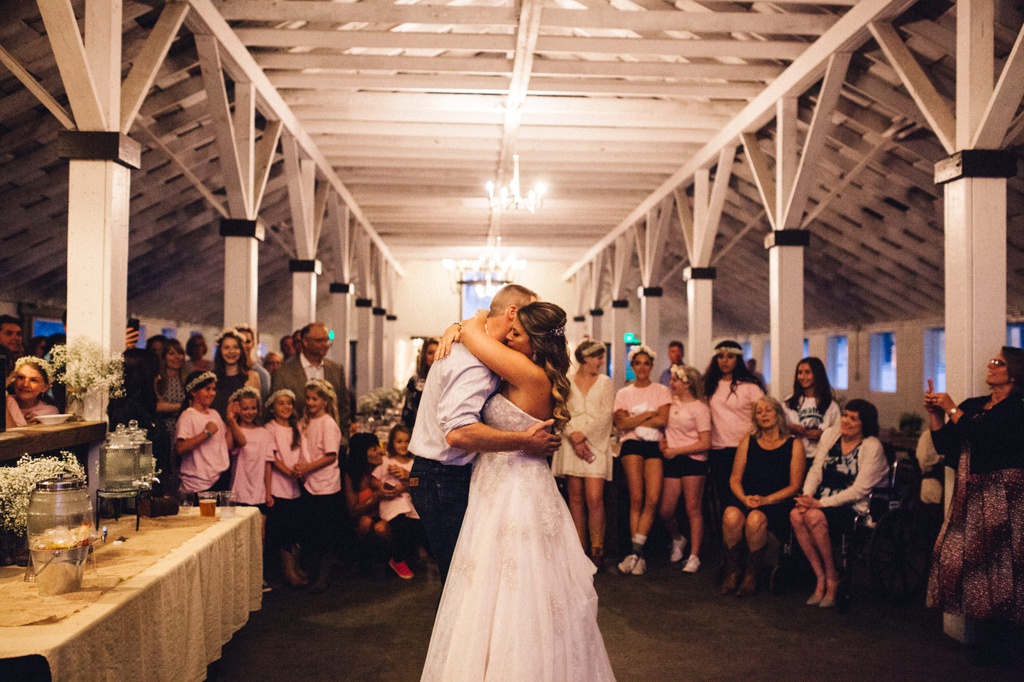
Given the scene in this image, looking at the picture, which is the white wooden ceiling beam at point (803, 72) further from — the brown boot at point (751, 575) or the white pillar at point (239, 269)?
the white pillar at point (239, 269)

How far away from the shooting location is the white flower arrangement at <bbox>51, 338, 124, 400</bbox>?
14.0ft

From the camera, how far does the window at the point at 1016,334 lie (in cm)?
1146

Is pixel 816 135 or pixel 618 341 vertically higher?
pixel 816 135

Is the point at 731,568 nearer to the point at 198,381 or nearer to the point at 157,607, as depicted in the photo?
the point at 198,381

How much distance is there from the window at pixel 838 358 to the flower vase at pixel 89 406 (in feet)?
49.1

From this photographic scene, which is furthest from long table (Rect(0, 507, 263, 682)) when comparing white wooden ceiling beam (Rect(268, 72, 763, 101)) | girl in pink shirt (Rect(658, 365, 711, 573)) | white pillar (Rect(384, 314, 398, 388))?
white pillar (Rect(384, 314, 398, 388))

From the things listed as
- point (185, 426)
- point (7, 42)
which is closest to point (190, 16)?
point (7, 42)

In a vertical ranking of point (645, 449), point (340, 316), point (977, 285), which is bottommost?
point (645, 449)

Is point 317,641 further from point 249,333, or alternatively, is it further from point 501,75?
point 501,75

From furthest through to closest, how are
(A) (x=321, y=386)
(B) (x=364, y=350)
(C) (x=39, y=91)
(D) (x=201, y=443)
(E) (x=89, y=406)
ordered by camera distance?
1. (B) (x=364, y=350)
2. (A) (x=321, y=386)
3. (C) (x=39, y=91)
4. (D) (x=201, y=443)
5. (E) (x=89, y=406)

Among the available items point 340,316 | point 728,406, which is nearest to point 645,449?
point 728,406

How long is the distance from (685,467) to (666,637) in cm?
183

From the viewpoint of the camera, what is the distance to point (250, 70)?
7172mm

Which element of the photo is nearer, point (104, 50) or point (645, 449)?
point (104, 50)
